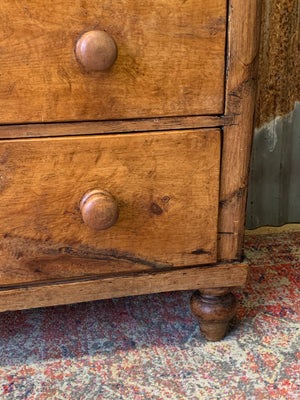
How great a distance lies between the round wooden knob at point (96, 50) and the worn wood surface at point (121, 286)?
1.12 ft

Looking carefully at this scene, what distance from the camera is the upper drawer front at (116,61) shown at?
59 cm

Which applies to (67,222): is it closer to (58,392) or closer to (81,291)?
(81,291)

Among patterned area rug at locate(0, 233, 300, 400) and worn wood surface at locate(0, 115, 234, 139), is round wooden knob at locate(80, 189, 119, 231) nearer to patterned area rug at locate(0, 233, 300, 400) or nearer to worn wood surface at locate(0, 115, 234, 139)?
worn wood surface at locate(0, 115, 234, 139)

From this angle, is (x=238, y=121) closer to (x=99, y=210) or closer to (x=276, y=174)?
(x=99, y=210)

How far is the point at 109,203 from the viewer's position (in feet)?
2.14

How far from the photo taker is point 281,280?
3.41 ft

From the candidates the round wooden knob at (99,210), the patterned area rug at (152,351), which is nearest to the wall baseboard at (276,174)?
the patterned area rug at (152,351)

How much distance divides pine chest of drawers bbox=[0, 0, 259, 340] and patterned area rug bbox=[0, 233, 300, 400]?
0.14m

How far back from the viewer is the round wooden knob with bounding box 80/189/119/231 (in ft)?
2.13

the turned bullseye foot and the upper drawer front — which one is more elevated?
the upper drawer front

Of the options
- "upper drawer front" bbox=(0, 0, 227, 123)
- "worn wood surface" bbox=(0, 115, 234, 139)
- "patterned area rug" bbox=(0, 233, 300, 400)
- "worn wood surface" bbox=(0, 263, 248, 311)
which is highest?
"upper drawer front" bbox=(0, 0, 227, 123)

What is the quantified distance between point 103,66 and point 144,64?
6 centimetres

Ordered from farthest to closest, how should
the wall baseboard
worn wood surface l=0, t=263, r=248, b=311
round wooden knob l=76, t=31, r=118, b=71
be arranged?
1. the wall baseboard
2. worn wood surface l=0, t=263, r=248, b=311
3. round wooden knob l=76, t=31, r=118, b=71

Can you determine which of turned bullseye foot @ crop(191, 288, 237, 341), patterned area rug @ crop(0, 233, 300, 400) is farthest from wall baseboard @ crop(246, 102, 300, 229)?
turned bullseye foot @ crop(191, 288, 237, 341)
